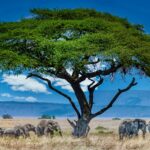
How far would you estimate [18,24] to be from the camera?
122 ft

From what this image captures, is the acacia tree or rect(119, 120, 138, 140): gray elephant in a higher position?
the acacia tree

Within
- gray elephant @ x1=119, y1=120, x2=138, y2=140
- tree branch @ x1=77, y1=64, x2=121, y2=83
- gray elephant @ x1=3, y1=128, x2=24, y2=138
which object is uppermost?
tree branch @ x1=77, y1=64, x2=121, y2=83

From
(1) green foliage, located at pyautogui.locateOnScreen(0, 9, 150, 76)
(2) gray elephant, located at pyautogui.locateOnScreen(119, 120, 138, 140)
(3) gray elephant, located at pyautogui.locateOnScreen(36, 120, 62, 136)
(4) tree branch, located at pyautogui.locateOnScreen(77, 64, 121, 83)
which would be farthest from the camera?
(3) gray elephant, located at pyautogui.locateOnScreen(36, 120, 62, 136)

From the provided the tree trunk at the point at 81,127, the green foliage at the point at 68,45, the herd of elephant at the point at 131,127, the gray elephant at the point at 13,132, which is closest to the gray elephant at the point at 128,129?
the herd of elephant at the point at 131,127

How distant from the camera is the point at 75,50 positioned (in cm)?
3325

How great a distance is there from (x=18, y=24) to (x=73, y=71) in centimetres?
481

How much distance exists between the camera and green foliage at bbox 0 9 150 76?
3309 cm

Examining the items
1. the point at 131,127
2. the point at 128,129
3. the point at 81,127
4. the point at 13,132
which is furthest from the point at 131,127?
the point at 13,132

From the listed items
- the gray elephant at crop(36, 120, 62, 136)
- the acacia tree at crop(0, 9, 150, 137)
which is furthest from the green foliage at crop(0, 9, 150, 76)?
the gray elephant at crop(36, 120, 62, 136)

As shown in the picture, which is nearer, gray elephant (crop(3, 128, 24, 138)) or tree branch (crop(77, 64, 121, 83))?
tree branch (crop(77, 64, 121, 83))

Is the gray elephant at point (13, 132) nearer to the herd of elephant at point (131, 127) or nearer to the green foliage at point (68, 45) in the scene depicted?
the green foliage at point (68, 45)

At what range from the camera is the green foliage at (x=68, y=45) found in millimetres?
33094

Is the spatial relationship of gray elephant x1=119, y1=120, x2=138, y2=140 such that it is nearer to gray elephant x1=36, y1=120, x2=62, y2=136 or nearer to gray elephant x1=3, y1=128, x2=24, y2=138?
gray elephant x1=36, y1=120, x2=62, y2=136

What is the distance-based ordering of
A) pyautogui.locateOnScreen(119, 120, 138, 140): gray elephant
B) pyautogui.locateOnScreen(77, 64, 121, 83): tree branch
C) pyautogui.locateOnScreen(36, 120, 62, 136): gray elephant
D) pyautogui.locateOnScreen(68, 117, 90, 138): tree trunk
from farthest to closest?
1. pyautogui.locateOnScreen(36, 120, 62, 136): gray elephant
2. pyautogui.locateOnScreen(119, 120, 138, 140): gray elephant
3. pyautogui.locateOnScreen(68, 117, 90, 138): tree trunk
4. pyautogui.locateOnScreen(77, 64, 121, 83): tree branch
